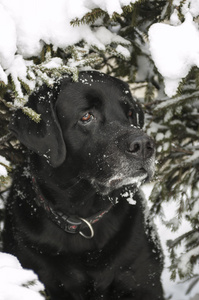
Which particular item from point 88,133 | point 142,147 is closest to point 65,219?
point 88,133

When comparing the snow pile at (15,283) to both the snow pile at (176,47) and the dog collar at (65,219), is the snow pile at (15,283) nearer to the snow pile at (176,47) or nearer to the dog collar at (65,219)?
the dog collar at (65,219)

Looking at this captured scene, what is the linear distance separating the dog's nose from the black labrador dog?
6cm

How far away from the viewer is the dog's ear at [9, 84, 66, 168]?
9.74 ft

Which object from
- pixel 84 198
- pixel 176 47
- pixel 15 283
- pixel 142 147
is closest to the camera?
pixel 15 283

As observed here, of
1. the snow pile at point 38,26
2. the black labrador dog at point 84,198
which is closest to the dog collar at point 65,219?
the black labrador dog at point 84,198

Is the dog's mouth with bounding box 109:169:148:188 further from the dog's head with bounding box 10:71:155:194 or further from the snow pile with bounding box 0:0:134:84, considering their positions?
the snow pile with bounding box 0:0:134:84

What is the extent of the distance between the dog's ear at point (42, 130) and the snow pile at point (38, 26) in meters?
0.22

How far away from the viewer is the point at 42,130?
9.78 feet

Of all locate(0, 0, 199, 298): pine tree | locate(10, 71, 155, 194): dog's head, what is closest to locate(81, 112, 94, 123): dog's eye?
locate(10, 71, 155, 194): dog's head

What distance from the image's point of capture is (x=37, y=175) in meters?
3.22

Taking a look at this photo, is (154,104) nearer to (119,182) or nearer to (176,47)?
(119,182)

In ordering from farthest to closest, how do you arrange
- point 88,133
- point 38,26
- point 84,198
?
1. point 84,198
2. point 88,133
3. point 38,26

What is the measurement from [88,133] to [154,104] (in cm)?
116

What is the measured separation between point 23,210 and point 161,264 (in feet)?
3.60
